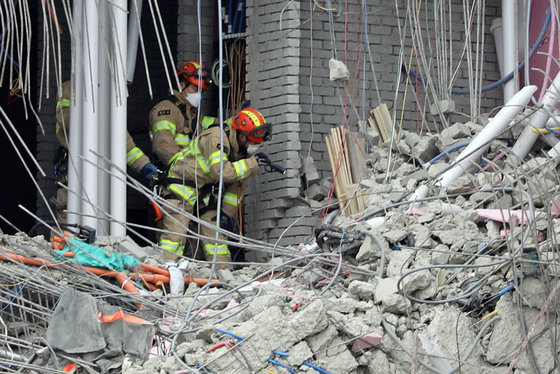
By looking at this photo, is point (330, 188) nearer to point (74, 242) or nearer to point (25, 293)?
point (74, 242)

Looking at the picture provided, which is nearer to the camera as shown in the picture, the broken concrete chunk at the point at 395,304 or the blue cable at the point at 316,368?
the blue cable at the point at 316,368

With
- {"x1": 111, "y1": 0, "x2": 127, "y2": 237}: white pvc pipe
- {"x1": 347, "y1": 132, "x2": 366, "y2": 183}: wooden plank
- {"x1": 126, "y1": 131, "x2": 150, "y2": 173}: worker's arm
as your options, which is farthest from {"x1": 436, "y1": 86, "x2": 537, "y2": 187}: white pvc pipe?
{"x1": 126, "y1": 131, "x2": 150, "y2": 173}: worker's arm

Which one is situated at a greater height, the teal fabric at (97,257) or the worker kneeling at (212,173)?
the worker kneeling at (212,173)

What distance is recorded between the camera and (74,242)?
Answer: 973cm

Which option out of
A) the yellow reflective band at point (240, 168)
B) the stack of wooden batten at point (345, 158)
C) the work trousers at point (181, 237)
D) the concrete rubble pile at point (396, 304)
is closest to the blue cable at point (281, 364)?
the concrete rubble pile at point (396, 304)

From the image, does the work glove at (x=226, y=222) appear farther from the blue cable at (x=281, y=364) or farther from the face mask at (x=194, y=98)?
the blue cable at (x=281, y=364)

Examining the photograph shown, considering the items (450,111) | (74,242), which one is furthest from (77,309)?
(450,111)

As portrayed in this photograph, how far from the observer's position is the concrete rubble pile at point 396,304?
7.62 metres

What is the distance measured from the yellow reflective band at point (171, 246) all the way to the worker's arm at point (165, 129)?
3.13ft

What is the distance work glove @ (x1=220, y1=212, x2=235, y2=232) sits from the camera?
1179cm

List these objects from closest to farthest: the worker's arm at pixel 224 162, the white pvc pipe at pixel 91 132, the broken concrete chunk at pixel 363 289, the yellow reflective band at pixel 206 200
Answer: the broken concrete chunk at pixel 363 289, the white pvc pipe at pixel 91 132, the worker's arm at pixel 224 162, the yellow reflective band at pixel 206 200

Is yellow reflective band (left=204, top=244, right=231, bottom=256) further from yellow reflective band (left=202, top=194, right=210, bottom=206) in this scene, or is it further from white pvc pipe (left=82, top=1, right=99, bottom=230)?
white pvc pipe (left=82, top=1, right=99, bottom=230)

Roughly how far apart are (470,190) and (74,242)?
302 cm

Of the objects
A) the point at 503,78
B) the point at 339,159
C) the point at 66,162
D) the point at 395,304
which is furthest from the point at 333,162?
the point at 395,304
